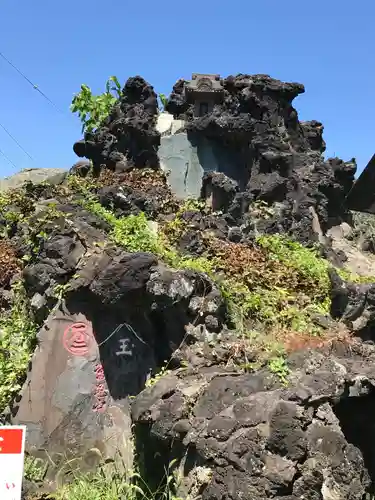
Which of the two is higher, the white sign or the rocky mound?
the rocky mound

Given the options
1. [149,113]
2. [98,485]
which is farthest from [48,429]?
[149,113]

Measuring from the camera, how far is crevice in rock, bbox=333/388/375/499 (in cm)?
692

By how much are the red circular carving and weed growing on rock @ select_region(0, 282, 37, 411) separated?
71 centimetres

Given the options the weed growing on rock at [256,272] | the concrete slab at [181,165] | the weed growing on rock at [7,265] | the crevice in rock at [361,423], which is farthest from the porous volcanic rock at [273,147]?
the crevice in rock at [361,423]

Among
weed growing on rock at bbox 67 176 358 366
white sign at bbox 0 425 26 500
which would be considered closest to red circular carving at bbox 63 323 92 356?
weed growing on rock at bbox 67 176 358 366

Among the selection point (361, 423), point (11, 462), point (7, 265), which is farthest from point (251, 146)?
point (11, 462)

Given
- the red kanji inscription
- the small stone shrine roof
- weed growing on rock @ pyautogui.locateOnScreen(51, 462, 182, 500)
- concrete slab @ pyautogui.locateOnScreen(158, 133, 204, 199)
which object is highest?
the small stone shrine roof

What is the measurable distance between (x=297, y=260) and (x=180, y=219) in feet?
7.55

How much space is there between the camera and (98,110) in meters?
16.9

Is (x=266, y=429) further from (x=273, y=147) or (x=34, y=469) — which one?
(x=273, y=147)

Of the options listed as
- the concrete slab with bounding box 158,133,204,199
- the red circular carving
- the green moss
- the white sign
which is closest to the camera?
the white sign

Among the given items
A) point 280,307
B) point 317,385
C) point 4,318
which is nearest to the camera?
point 317,385

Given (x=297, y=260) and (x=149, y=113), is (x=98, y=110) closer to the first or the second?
(x=149, y=113)

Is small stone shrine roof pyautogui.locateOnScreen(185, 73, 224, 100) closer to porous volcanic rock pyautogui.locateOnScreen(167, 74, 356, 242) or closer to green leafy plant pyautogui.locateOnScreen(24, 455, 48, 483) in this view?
porous volcanic rock pyautogui.locateOnScreen(167, 74, 356, 242)
